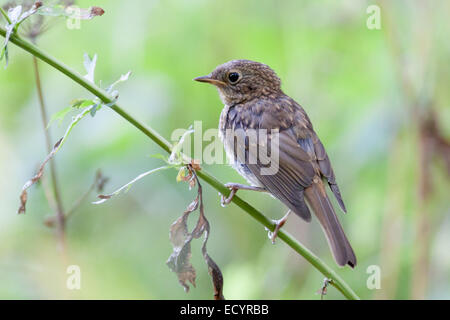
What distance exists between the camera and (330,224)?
134 inches

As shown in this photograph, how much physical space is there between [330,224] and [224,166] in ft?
5.45

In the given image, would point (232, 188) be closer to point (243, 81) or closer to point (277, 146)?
point (277, 146)

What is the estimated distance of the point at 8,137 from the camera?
15.2 feet

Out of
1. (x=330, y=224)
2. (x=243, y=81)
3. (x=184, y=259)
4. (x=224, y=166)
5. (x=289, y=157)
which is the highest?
(x=243, y=81)

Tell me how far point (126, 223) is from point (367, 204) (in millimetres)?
2024

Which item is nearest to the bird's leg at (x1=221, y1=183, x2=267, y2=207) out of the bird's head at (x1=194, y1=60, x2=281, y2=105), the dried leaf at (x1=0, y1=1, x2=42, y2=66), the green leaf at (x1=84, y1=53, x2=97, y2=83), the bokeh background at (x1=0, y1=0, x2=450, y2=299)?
the bokeh background at (x1=0, y1=0, x2=450, y2=299)

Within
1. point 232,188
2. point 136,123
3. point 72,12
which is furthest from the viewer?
point 232,188

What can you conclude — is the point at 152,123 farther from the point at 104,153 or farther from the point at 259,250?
A: the point at 259,250

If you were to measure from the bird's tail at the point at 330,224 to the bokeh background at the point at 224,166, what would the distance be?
53cm

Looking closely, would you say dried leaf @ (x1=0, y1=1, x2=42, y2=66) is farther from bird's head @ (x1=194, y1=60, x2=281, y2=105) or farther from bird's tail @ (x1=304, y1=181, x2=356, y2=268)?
bird's head @ (x1=194, y1=60, x2=281, y2=105)

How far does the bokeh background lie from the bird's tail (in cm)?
53

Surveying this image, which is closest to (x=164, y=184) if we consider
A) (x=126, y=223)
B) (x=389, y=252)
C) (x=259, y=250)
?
(x=126, y=223)

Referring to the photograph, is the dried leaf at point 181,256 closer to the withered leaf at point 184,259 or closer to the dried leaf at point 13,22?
the withered leaf at point 184,259

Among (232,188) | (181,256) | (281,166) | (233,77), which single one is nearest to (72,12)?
(181,256)
